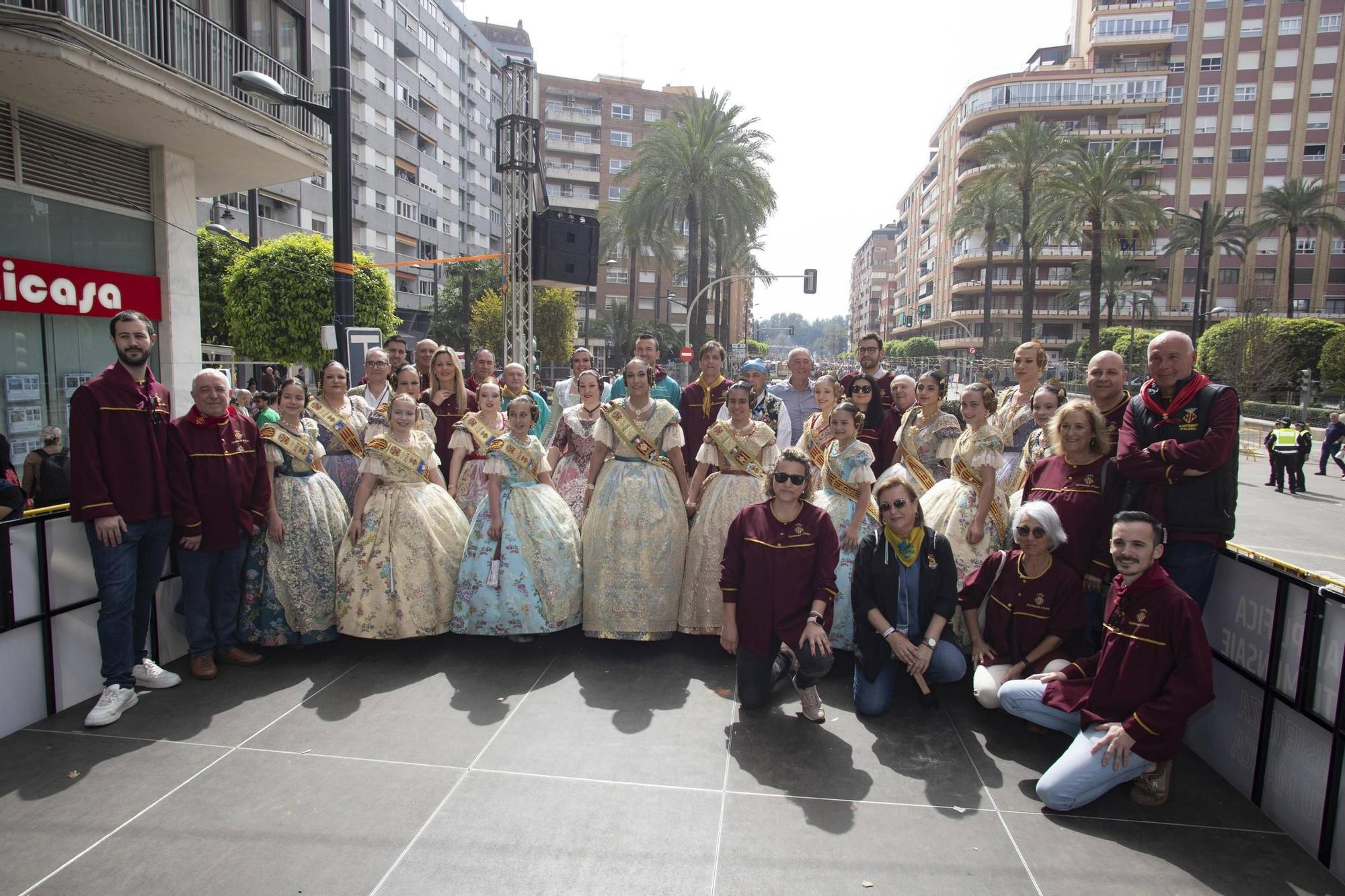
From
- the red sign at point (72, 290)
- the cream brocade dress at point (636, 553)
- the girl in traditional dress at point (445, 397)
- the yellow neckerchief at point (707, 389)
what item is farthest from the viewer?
the red sign at point (72, 290)

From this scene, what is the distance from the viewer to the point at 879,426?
644 centimetres

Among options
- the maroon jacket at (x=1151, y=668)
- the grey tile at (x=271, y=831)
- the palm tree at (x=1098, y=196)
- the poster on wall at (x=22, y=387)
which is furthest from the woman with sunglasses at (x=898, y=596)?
the palm tree at (x=1098, y=196)

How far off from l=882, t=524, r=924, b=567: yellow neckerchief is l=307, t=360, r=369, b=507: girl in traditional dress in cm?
354

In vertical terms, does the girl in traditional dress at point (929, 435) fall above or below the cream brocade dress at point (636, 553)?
above

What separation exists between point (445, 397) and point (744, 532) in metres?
3.69

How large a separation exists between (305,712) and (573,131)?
215 ft

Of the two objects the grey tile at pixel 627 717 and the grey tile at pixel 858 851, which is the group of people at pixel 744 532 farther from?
the grey tile at pixel 858 851

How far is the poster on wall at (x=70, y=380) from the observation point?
9164 mm

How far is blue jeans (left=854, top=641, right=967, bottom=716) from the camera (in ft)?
14.2

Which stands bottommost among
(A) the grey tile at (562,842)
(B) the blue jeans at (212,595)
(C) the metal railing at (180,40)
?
(A) the grey tile at (562,842)

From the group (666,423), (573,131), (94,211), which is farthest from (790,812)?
(573,131)

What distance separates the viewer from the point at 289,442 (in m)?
5.06

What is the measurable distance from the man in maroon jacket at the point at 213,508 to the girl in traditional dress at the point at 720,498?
9.25 ft

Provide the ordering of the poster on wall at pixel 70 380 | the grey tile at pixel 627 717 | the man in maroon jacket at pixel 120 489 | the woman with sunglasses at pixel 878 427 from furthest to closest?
the poster on wall at pixel 70 380 → the woman with sunglasses at pixel 878 427 → the man in maroon jacket at pixel 120 489 → the grey tile at pixel 627 717
